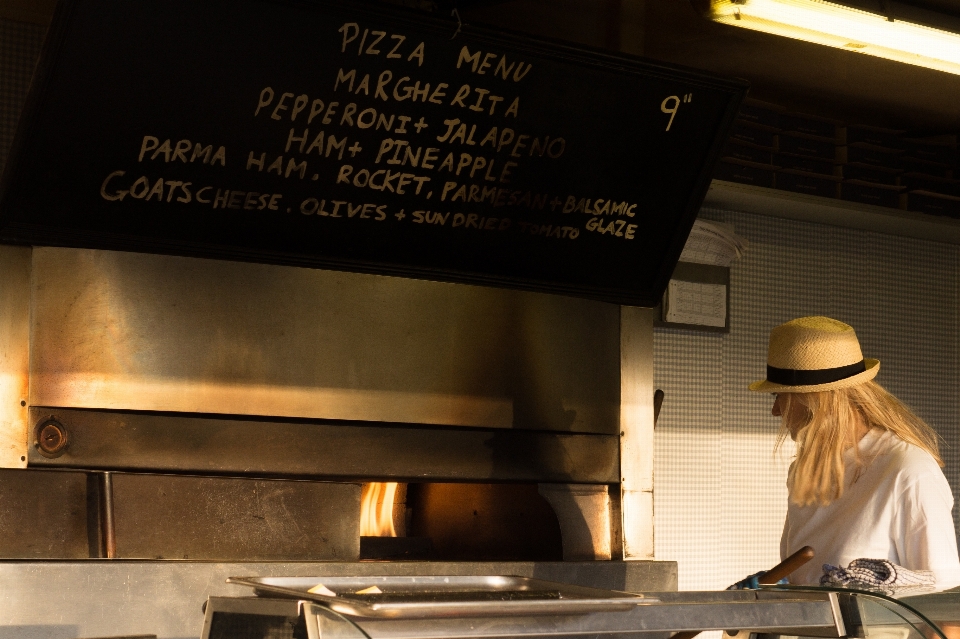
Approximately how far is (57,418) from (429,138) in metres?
1.02

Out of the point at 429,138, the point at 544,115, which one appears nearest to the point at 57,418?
the point at 429,138

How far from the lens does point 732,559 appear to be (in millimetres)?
3977

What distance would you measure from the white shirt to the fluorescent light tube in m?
0.83

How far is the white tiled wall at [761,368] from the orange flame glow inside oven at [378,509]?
0.95m

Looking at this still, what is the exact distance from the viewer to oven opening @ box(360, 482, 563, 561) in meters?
3.16

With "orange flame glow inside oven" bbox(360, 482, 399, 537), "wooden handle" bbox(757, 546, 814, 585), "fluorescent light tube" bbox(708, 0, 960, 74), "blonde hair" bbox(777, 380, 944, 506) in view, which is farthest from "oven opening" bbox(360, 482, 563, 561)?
"fluorescent light tube" bbox(708, 0, 960, 74)

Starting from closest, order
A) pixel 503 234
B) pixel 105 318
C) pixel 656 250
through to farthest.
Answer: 1. pixel 105 318
2. pixel 503 234
3. pixel 656 250

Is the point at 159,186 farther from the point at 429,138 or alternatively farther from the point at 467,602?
the point at 467,602

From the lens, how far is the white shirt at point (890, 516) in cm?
238

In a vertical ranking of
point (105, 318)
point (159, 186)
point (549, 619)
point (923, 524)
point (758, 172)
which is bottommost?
point (549, 619)

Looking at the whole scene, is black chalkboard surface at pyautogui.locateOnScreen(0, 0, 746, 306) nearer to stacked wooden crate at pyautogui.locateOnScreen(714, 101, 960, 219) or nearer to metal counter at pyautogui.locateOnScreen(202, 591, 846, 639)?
stacked wooden crate at pyautogui.locateOnScreen(714, 101, 960, 219)

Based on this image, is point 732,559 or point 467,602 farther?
point 732,559

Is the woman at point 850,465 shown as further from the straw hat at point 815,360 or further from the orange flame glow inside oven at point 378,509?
the orange flame glow inside oven at point 378,509

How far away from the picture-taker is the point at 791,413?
2744 mm
